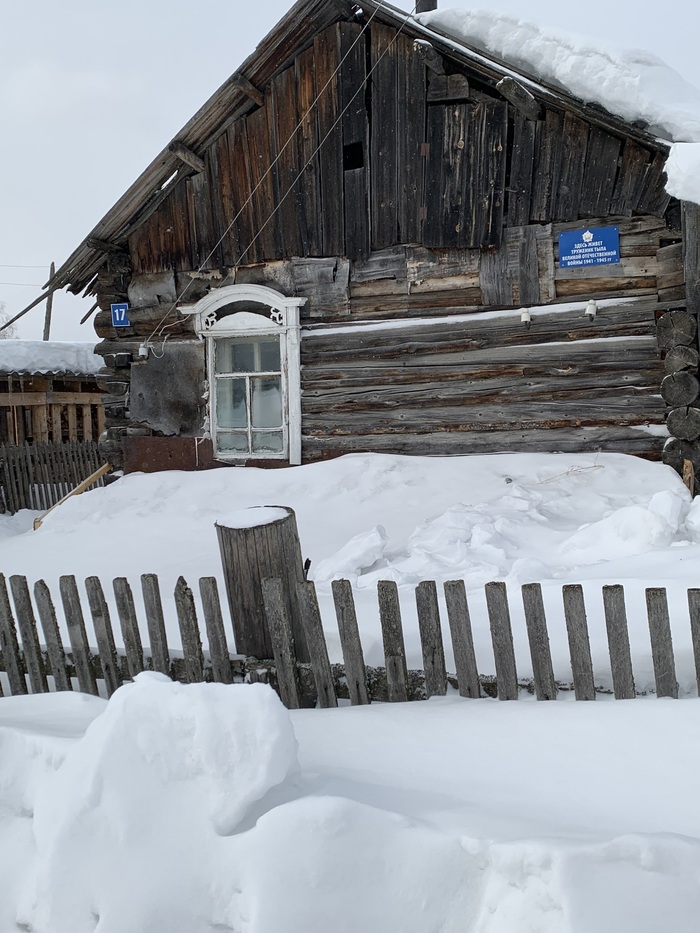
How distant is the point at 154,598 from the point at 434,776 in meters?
1.78

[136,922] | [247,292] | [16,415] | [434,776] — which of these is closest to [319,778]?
[434,776]

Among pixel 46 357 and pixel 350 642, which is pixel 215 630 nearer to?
pixel 350 642

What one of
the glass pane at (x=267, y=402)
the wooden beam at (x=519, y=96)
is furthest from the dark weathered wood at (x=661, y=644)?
the glass pane at (x=267, y=402)

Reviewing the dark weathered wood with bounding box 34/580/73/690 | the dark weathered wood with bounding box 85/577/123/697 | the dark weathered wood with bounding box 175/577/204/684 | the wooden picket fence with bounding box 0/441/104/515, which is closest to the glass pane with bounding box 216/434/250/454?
the wooden picket fence with bounding box 0/441/104/515

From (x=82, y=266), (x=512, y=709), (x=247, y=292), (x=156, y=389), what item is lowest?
(x=512, y=709)

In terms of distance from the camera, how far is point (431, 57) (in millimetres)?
8461

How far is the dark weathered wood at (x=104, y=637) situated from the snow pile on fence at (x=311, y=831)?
3.65 ft

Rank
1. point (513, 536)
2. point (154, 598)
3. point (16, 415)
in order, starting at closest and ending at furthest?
point (154, 598) < point (513, 536) < point (16, 415)

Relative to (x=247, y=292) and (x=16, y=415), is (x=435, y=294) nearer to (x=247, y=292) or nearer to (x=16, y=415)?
(x=247, y=292)

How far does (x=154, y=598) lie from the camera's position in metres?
3.77

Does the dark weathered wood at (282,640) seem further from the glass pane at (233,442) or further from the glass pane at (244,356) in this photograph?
the glass pane at (244,356)

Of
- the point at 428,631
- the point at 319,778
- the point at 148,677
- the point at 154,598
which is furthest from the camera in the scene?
the point at 154,598

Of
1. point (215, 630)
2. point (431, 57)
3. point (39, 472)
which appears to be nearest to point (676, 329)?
point (431, 57)

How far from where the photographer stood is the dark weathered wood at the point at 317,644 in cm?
348
